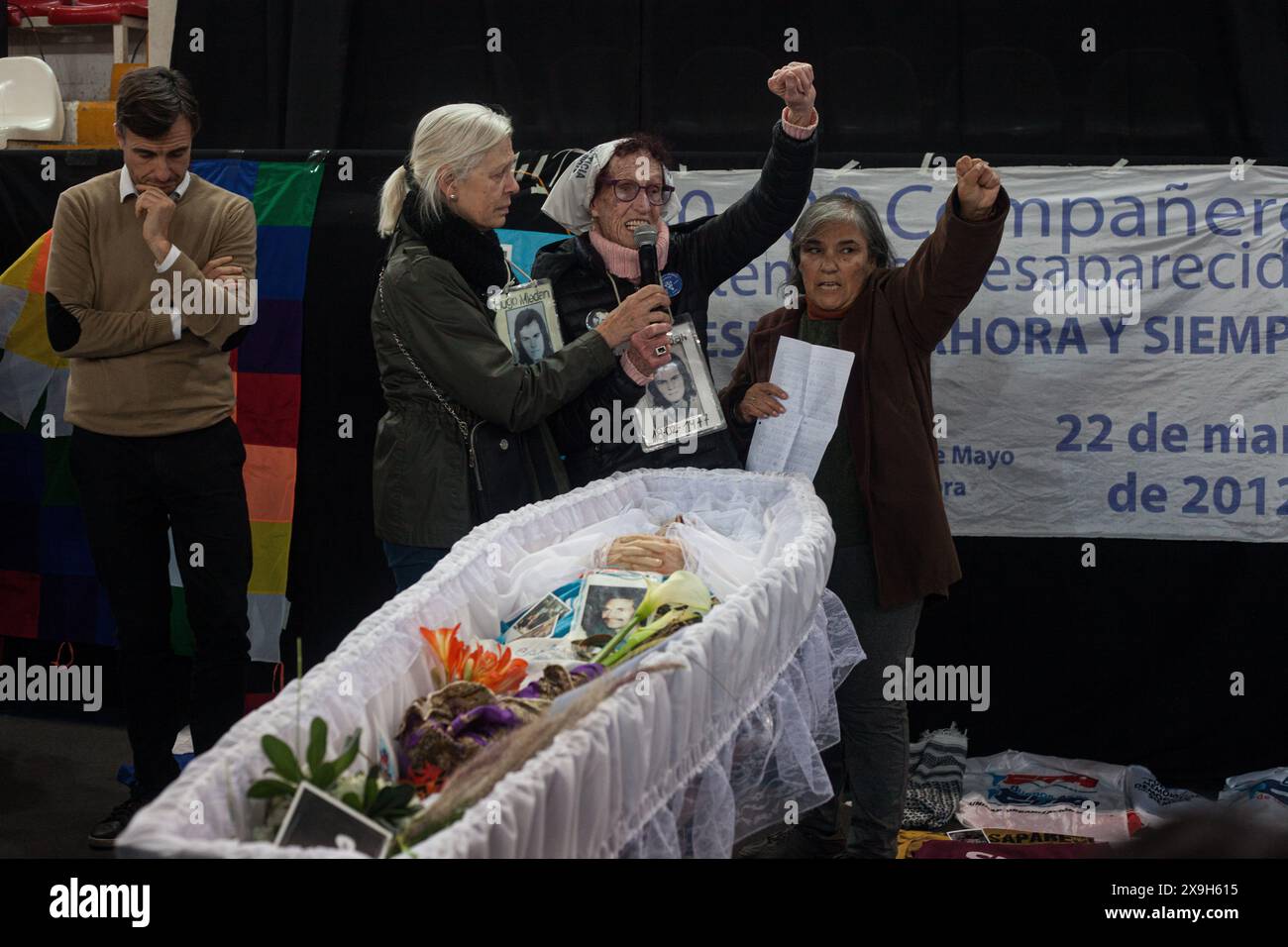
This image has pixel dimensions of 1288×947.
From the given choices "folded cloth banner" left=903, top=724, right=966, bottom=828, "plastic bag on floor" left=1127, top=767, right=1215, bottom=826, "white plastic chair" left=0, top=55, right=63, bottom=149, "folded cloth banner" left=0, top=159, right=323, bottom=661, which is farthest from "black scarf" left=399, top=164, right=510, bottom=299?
"white plastic chair" left=0, top=55, right=63, bottom=149

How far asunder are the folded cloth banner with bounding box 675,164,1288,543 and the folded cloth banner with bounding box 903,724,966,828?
0.64 metres

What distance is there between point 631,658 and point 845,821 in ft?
6.90

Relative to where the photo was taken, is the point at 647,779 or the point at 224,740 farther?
the point at 647,779

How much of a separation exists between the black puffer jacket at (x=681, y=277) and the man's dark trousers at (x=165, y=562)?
89 cm

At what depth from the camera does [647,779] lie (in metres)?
2.00

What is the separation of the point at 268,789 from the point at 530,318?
1.79 meters

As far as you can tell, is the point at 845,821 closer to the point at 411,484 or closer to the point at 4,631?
the point at 411,484

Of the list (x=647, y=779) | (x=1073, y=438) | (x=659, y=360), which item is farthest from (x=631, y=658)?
(x=1073, y=438)

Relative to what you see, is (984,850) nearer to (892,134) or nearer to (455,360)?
(455,360)

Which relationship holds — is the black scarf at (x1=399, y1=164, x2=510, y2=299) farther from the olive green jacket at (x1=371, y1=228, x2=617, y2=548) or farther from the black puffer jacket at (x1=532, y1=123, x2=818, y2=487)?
the black puffer jacket at (x1=532, y1=123, x2=818, y2=487)

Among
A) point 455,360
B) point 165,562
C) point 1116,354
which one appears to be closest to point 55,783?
point 165,562

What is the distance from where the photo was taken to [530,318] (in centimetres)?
332

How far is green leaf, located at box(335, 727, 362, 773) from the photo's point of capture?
1.76 metres
